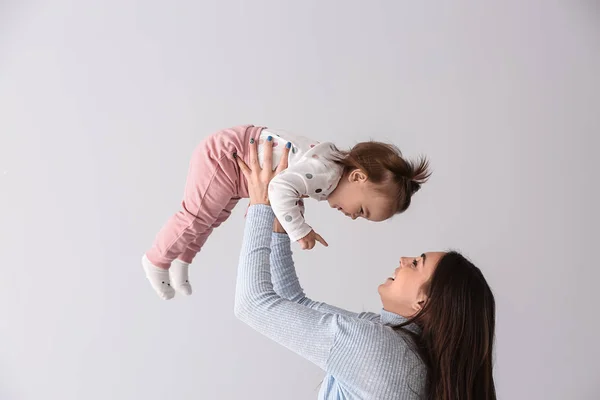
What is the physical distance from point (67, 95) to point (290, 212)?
47.5 inches

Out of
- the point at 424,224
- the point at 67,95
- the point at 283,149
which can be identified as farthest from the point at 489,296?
the point at 67,95

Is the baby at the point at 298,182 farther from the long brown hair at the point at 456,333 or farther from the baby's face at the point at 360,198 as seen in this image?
the long brown hair at the point at 456,333

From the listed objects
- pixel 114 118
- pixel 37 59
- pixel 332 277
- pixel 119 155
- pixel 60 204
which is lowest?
pixel 332 277

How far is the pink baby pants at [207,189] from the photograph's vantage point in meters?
1.44

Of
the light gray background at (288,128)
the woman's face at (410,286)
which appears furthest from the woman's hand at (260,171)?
the light gray background at (288,128)

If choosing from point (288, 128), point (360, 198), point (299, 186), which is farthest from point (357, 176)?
point (288, 128)

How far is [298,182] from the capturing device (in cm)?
132

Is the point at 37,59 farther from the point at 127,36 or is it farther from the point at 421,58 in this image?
the point at 421,58

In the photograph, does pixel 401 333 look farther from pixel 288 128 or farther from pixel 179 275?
pixel 288 128

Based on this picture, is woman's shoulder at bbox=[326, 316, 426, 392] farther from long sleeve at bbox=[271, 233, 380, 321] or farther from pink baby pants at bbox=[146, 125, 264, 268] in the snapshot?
pink baby pants at bbox=[146, 125, 264, 268]

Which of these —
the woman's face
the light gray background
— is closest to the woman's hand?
the woman's face

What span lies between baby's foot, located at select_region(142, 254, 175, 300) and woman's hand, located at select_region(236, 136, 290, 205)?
1.17 feet

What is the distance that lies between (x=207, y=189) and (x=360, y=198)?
1.22 ft

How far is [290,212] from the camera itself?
1303mm
